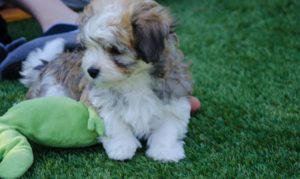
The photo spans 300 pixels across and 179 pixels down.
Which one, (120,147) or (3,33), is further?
(3,33)

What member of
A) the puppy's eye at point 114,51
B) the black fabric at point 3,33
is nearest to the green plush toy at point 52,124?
the puppy's eye at point 114,51

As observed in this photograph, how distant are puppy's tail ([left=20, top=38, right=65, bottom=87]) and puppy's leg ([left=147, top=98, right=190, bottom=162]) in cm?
103

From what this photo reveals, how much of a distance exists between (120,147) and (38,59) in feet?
3.92

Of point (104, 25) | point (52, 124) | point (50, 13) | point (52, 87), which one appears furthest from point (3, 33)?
point (104, 25)

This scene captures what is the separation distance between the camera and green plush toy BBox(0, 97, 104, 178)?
8.53 feet

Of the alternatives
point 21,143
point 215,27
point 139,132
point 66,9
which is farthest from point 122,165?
point 215,27

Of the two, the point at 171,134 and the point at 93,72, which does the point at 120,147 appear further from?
the point at 93,72

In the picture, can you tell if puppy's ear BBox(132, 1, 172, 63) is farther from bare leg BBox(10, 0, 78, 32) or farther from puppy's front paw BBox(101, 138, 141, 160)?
bare leg BBox(10, 0, 78, 32)

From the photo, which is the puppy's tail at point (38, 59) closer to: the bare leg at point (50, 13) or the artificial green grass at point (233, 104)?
the artificial green grass at point (233, 104)

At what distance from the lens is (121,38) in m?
2.40

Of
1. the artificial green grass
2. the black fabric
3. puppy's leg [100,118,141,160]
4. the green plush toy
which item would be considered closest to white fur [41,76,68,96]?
the artificial green grass

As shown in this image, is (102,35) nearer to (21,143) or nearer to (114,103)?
(114,103)

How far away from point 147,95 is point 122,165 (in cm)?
37

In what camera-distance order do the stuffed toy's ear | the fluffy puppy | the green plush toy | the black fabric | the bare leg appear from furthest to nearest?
the black fabric
the bare leg
the green plush toy
the fluffy puppy
the stuffed toy's ear
